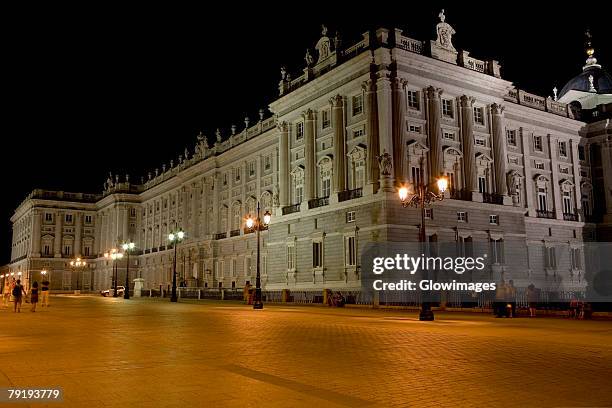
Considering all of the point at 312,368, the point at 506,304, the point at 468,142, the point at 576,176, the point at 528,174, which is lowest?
the point at 312,368

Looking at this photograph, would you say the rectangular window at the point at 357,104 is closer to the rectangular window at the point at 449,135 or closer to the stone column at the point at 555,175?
the rectangular window at the point at 449,135

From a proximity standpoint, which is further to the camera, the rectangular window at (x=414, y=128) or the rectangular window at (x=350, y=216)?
the rectangular window at (x=414, y=128)

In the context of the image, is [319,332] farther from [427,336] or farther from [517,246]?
[517,246]

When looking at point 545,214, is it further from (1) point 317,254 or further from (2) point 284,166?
(2) point 284,166

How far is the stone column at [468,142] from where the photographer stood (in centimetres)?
4600

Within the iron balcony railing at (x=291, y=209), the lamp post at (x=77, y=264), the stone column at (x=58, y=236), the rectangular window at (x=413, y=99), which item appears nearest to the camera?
the rectangular window at (x=413, y=99)

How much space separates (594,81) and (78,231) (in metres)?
99.1

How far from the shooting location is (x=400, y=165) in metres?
41.5

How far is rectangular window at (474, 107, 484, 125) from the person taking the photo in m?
48.7

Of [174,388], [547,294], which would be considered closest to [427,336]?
[174,388]

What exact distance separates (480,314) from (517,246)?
1915cm

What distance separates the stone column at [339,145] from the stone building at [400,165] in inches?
4.7

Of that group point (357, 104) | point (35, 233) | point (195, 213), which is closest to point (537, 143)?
point (357, 104)

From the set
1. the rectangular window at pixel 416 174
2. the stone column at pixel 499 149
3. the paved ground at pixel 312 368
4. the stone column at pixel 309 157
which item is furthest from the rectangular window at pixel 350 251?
the paved ground at pixel 312 368
